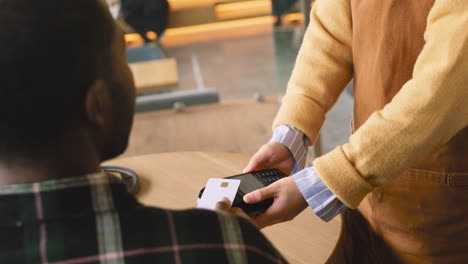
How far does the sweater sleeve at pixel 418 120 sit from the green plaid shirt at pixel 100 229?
330mm

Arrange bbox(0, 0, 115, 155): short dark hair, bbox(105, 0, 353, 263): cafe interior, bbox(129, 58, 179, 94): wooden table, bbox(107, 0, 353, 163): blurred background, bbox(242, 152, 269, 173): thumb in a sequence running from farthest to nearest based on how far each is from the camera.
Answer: bbox(129, 58, 179, 94): wooden table, bbox(107, 0, 353, 163): blurred background, bbox(105, 0, 353, 263): cafe interior, bbox(242, 152, 269, 173): thumb, bbox(0, 0, 115, 155): short dark hair

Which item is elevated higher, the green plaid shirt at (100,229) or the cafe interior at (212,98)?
the green plaid shirt at (100,229)

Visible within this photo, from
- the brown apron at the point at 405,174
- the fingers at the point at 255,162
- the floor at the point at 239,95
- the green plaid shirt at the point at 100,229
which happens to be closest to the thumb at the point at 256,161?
the fingers at the point at 255,162

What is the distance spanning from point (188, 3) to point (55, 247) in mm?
5166

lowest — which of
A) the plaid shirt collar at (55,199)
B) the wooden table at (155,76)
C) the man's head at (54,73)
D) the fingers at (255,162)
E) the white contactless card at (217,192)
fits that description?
the wooden table at (155,76)

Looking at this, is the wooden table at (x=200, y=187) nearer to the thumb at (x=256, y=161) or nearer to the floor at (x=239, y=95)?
the thumb at (x=256, y=161)

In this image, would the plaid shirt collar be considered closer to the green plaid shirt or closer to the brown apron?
the green plaid shirt

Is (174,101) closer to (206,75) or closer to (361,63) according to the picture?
(206,75)

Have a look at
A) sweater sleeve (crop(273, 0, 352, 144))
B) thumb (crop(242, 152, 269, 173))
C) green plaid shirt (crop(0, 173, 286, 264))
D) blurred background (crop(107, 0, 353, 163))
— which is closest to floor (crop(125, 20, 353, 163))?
blurred background (crop(107, 0, 353, 163))

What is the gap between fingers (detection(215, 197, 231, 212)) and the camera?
0.80 m

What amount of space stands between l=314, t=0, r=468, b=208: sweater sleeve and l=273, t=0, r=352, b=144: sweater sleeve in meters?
0.22

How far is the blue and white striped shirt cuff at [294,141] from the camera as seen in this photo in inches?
39.8

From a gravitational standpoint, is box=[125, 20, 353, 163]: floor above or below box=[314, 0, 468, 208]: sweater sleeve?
below

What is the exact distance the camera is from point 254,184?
2.98 ft
